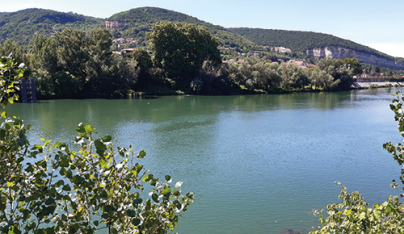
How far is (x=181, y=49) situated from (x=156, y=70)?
7755 mm

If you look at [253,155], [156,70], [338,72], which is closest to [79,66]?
[156,70]

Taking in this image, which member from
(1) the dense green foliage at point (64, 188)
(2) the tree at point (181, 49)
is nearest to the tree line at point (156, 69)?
(2) the tree at point (181, 49)

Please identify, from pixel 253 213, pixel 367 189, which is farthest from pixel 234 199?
pixel 367 189

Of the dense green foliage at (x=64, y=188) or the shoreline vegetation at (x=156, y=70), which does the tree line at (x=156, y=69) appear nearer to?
the shoreline vegetation at (x=156, y=70)

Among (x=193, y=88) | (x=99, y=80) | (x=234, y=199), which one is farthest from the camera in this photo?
(x=193, y=88)

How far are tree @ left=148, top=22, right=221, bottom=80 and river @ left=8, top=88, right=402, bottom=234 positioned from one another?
27473 mm

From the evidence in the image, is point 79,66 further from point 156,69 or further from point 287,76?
point 287,76

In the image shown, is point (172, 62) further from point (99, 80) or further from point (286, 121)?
point (286, 121)

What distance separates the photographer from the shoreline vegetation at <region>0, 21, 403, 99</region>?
5747cm

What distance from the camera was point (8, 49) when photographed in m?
54.3

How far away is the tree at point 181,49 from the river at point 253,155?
2747 centimetres

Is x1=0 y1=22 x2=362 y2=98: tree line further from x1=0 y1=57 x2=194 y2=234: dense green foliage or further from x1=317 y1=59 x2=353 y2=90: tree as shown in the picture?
x1=0 y1=57 x2=194 y2=234: dense green foliage

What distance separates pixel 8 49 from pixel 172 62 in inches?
1215

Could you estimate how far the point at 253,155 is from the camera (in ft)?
72.1
